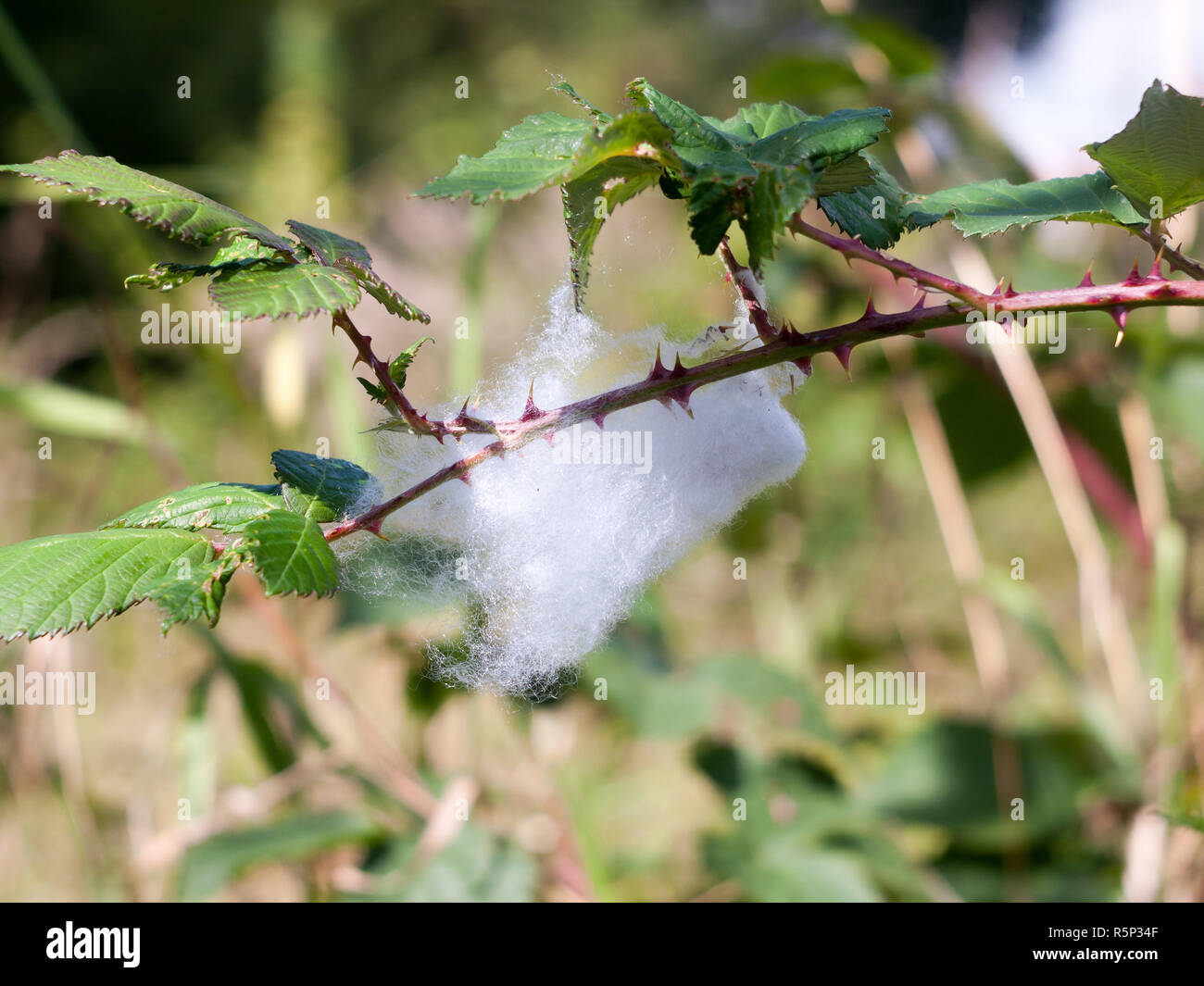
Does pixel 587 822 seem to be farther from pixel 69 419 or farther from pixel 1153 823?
pixel 69 419

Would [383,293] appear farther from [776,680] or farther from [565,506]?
[776,680]

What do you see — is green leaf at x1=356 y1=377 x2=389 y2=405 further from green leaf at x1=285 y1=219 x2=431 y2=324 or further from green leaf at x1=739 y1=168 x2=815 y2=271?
green leaf at x1=739 y1=168 x2=815 y2=271

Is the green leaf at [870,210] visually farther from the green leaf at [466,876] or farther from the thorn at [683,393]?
the green leaf at [466,876]

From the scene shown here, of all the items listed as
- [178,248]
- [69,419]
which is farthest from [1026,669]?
[178,248]

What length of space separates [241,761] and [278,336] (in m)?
0.90

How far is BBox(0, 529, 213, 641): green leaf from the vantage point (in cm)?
38

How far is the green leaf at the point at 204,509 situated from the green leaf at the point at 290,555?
0.09ft

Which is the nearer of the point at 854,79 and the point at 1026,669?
the point at 854,79

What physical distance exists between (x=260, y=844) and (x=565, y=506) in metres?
0.77

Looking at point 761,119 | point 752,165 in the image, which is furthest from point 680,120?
point 761,119

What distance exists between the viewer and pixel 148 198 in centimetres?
40

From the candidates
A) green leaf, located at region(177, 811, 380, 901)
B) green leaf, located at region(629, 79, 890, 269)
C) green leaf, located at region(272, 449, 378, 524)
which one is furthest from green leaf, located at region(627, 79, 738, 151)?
green leaf, located at region(177, 811, 380, 901)

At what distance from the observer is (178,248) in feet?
15.2

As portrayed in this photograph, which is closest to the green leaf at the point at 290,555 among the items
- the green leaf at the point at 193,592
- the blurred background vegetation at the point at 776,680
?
the green leaf at the point at 193,592
